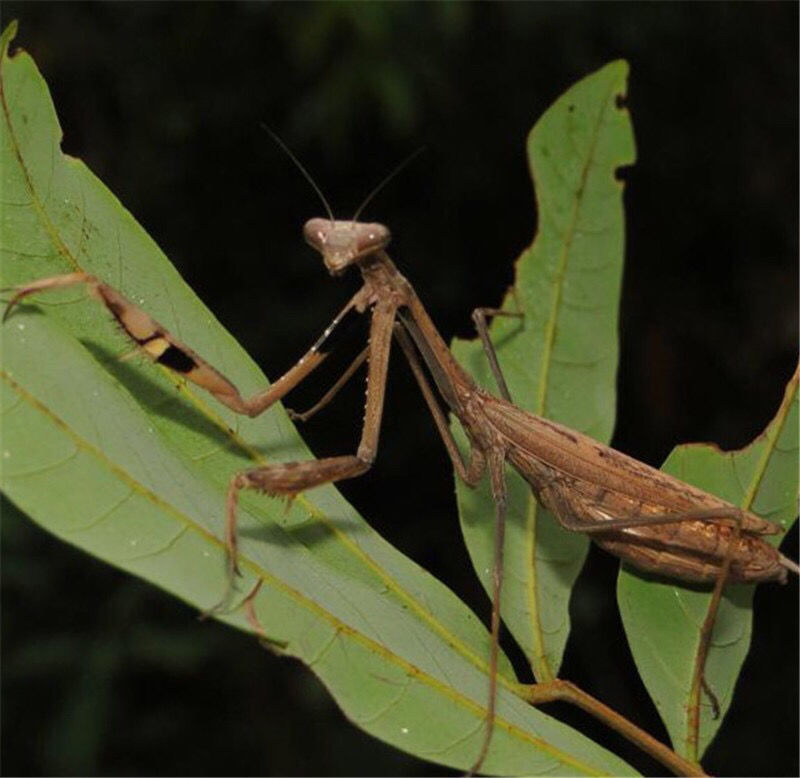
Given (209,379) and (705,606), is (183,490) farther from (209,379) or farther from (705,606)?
(705,606)

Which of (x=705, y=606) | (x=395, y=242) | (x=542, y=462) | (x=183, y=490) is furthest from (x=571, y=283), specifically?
(x=395, y=242)

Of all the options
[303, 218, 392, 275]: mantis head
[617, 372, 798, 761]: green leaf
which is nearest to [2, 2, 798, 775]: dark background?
[303, 218, 392, 275]: mantis head

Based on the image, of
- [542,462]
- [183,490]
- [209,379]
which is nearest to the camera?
[183,490]

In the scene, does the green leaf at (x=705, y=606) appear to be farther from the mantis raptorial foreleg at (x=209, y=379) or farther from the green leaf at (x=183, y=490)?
the mantis raptorial foreleg at (x=209, y=379)

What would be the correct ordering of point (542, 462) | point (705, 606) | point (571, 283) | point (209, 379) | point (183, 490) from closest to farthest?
point (183, 490), point (209, 379), point (705, 606), point (571, 283), point (542, 462)

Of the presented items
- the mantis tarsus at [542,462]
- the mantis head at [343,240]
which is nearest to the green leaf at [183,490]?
the mantis tarsus at [542,462]
